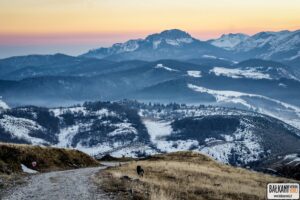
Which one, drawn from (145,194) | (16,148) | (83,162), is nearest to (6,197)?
(145,194)

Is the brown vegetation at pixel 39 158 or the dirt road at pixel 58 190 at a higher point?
the dirt road at pixel 58 190

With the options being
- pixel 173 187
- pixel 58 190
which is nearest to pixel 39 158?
pixel 58 190

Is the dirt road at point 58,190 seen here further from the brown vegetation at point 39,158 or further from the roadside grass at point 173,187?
the brown vegetation at point 39,158

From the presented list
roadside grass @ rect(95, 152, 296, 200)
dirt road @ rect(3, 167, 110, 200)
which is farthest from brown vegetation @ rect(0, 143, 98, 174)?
roadside grass @ rect(95, 152, 296, 200)

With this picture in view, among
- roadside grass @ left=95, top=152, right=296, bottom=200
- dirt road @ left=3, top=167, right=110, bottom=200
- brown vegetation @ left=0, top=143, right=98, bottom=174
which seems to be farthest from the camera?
brown vegetation @ left=0, top=143, right=98, bottom=174

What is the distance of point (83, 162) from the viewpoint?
82938 millimetres

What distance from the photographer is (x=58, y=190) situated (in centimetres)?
4162

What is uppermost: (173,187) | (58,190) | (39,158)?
(58,190)

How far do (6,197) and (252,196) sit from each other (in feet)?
69.3

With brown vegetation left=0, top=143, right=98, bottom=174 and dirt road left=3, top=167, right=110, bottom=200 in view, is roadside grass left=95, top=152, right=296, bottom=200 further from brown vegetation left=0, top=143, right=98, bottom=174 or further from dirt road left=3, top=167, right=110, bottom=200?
brown vegetation left=0, top=143, right=98, bottom=174

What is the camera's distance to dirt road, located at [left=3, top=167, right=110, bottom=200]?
38.1 metres

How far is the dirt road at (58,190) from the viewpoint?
125ft

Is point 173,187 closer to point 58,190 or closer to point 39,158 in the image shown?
point 58,190

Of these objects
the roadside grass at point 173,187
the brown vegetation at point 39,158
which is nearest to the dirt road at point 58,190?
the roadside grass at point 173,187
